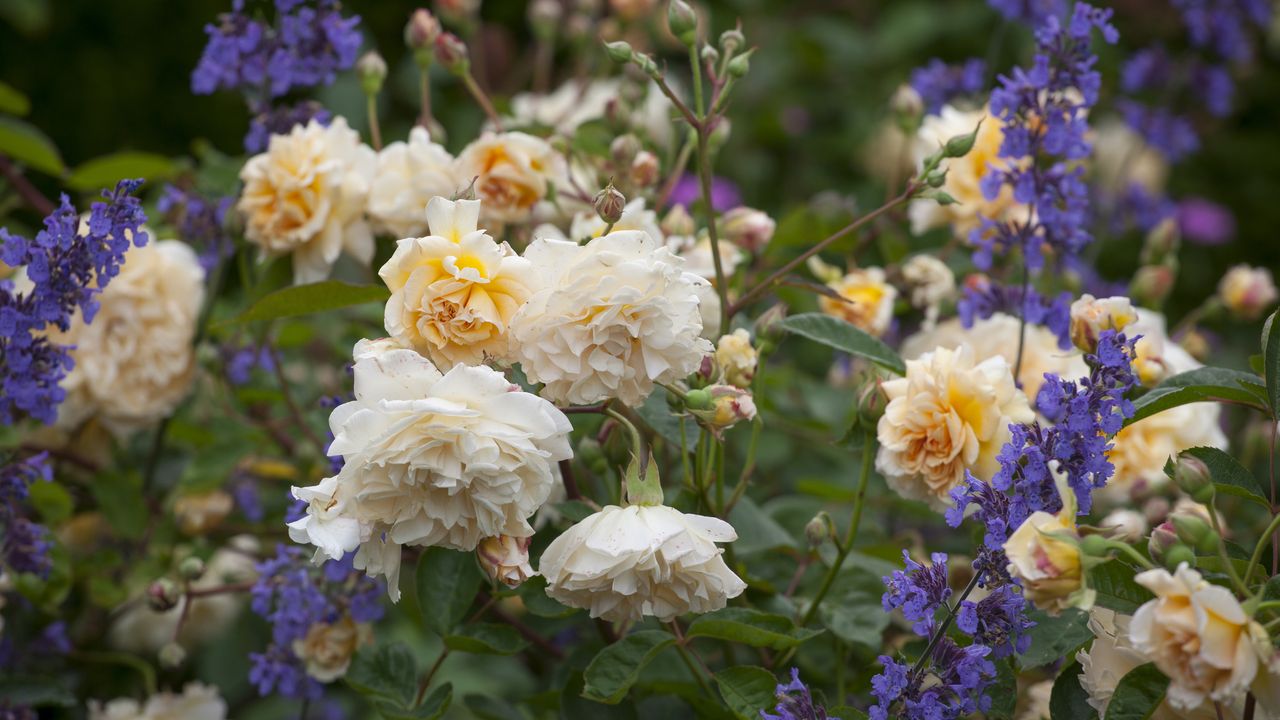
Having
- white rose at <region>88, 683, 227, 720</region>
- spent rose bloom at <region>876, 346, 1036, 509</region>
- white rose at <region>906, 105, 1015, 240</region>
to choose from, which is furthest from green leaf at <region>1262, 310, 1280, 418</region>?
white rose at <region>88, 683, 227, 720</region>

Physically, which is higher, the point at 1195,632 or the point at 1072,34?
the point at 1072,34

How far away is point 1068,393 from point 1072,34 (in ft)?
1.12

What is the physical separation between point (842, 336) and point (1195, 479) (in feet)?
0.87

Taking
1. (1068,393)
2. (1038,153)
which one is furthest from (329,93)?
(1068,393)

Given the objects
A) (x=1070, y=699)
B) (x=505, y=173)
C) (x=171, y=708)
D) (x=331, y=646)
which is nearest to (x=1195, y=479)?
(x=1070, y=699)

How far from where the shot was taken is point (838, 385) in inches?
50.2

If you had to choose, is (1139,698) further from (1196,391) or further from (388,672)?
(388,672)

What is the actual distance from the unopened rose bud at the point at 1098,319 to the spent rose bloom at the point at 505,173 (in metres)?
0.41

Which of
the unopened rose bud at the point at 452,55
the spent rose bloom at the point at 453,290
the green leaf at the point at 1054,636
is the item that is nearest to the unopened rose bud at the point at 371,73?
the unopened rose bud at the point at 452,55

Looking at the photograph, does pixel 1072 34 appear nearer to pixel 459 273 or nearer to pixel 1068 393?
pixel 1068 393

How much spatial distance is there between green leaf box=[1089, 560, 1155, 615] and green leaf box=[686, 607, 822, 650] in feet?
0.57

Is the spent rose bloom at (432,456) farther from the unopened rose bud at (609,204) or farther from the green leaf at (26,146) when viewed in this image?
the green leaf at (26,146)

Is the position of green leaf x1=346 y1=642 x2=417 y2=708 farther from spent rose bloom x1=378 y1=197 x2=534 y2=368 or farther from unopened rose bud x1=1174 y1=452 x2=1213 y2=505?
unopened rose bud x1=1174 y1=452 x2=1213 y2=505

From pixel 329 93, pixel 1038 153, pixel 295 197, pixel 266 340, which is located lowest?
pixel 329 93
